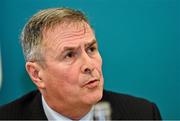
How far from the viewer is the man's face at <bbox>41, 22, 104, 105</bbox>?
3.56ft

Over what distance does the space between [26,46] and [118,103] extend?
0.39m

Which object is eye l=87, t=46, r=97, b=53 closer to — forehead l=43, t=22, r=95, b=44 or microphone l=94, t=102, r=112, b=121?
forehead l=43, t=22, r=95, b=44

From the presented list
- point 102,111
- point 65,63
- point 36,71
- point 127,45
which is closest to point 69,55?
point 65,63

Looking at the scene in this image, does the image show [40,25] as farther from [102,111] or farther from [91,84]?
[102,111]

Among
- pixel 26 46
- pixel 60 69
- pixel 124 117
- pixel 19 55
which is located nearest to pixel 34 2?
pixel 19 55

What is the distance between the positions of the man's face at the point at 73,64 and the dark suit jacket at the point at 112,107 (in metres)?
0.16

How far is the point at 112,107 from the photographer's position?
1313mm

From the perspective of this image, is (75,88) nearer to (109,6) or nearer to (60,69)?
(60,69)

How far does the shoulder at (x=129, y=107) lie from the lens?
4.31ft

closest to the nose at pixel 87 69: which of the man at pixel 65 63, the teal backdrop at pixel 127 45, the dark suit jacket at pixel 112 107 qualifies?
the man at pixel 65 63

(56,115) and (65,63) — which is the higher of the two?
(65,63)

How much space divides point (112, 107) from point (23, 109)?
305 millimetres

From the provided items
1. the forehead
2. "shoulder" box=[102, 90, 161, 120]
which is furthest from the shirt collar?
the forehead

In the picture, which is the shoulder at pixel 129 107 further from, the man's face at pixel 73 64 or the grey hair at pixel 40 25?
the grey hair at pixel 40 25
